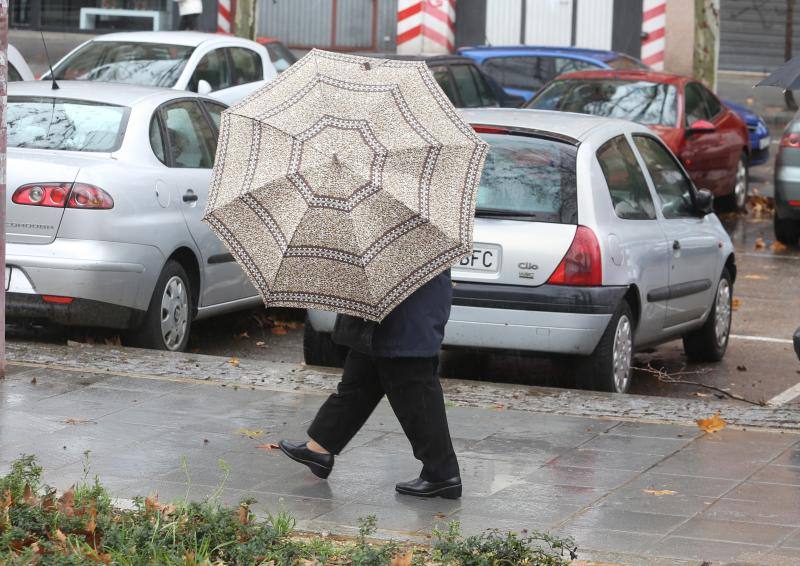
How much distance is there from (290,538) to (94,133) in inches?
181

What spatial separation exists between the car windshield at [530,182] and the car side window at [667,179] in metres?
1.09

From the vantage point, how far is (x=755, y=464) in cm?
651

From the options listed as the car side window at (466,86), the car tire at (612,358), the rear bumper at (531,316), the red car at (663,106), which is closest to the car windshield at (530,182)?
the rear bumper at (531,316)

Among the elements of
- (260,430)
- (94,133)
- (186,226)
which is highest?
(94,133)

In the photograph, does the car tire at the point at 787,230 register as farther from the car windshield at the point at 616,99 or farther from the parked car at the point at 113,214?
the parked car at the point at 113,214

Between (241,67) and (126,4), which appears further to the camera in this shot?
(126,4)

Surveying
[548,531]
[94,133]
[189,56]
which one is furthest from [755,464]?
[189,56]

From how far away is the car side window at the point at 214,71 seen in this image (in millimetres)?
14284

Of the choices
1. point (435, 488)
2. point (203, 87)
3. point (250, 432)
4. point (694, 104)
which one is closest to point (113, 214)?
point (250, 432)

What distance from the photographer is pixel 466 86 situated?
17281mm

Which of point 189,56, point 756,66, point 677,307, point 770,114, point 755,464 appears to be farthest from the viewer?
point 756,66

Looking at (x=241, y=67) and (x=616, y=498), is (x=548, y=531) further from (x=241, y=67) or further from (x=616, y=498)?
(x=241, y=67)

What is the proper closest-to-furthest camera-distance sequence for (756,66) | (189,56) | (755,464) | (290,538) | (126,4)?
(290,538)
(755,464)
(189,56)
(126,4)
(756,66)

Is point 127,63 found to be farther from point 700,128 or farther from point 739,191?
point 739,191
